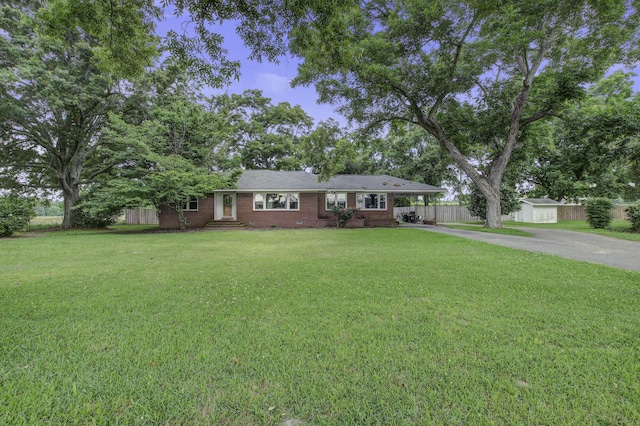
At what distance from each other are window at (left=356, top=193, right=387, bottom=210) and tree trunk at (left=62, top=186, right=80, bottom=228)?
18735mm

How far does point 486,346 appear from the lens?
9.12ft

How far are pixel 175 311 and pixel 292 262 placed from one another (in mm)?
3420

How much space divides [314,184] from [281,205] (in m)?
2.70

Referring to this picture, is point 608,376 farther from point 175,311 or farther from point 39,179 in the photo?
point 39,179

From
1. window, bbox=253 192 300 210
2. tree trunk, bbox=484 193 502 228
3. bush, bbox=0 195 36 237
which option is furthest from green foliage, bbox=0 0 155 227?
tree trunk, bbox=484 193 502 228

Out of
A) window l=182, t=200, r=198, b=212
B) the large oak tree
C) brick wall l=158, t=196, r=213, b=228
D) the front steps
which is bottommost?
the front steps

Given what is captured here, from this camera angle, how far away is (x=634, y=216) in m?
13.8

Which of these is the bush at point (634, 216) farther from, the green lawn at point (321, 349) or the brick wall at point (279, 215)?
the brick wall at point (279, 215)

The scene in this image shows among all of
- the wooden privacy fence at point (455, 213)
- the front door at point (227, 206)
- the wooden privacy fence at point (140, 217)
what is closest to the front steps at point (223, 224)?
the front door at point (227, 206)

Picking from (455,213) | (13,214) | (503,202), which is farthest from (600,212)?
(13,214)

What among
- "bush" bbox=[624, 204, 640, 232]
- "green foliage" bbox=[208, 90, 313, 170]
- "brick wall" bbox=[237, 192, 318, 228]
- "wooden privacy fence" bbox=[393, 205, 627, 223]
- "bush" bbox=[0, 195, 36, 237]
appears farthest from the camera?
"green foliage" bbox=[208, 90, 313, 170]

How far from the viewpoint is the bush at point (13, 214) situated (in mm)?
12820

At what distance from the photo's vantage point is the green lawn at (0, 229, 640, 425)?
1.95 m

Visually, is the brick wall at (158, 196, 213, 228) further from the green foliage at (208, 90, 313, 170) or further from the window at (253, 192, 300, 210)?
the green foliage at (208, 90, 313, 170)
